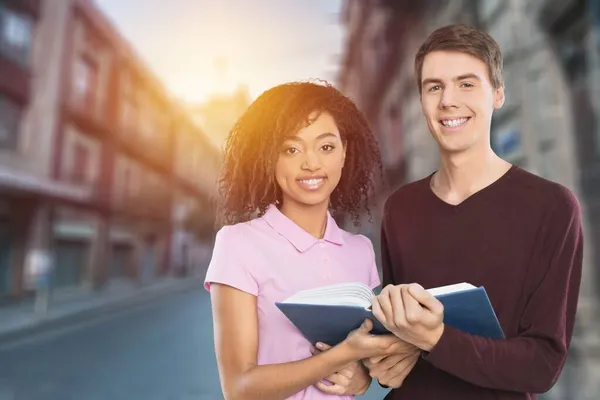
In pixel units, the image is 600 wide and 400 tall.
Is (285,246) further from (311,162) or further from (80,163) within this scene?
(80,163)

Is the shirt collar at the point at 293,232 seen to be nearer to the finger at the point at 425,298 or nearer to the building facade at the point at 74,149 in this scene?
the finger at the point at 425,298

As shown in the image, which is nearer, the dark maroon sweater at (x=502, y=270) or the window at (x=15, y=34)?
the dark maroon sweater at (x=502, y=270)

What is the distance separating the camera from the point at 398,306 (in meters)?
1.07

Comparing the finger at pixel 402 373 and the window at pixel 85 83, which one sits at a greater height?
the window at pixel 85 83

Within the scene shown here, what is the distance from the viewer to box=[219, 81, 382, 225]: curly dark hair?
4.90 ft

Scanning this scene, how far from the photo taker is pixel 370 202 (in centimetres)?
191

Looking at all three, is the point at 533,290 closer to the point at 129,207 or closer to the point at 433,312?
the point at 433,312

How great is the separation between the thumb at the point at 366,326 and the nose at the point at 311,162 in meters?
0.47

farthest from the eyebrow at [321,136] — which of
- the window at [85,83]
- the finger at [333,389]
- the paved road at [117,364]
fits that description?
the window at [85,83]

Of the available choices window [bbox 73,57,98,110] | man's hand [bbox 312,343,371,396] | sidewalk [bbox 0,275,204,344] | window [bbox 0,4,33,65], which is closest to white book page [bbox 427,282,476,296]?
man's hand [bbox 312,343,371,396]

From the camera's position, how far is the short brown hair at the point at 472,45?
135 cm

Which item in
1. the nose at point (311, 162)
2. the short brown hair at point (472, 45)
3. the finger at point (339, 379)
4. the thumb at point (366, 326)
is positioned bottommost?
the finger at point (339, 379)

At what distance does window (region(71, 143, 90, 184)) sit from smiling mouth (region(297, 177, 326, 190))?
18.2 m

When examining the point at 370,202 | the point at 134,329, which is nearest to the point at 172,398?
the point at 370,202
